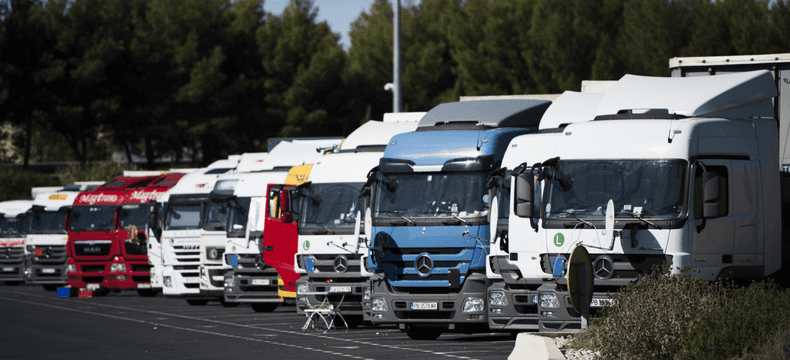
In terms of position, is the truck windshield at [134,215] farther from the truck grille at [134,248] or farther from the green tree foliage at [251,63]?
the green tree foliage at [251,63]

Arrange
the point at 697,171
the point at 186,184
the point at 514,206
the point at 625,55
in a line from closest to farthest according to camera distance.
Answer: the point at 697,171, the point at 514,206, the point at 186,184, the point at 625,55

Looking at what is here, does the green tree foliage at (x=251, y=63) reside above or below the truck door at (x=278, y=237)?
above

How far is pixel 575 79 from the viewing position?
5297cm

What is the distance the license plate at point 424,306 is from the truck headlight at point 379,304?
468mm

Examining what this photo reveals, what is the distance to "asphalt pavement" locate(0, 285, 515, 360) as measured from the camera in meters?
16.8

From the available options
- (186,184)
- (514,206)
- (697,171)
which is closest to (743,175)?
(697,171)

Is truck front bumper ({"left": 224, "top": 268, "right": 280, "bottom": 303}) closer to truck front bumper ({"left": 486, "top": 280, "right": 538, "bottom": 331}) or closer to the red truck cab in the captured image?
the red truck cab

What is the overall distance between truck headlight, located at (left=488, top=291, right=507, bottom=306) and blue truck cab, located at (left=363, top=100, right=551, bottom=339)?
0.44m

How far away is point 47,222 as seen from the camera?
3831cm

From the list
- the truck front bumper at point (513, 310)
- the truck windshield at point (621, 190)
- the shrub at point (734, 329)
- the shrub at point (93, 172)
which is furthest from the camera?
the shrub at point (93, 172)

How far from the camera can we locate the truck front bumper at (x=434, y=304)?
57.7 ft

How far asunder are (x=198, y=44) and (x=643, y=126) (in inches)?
2163

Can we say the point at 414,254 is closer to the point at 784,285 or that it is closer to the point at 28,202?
the point at 784,285

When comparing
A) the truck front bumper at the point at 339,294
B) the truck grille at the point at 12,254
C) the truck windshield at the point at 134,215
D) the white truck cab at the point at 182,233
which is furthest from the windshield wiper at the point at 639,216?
the truck grille at the point at 12,254
